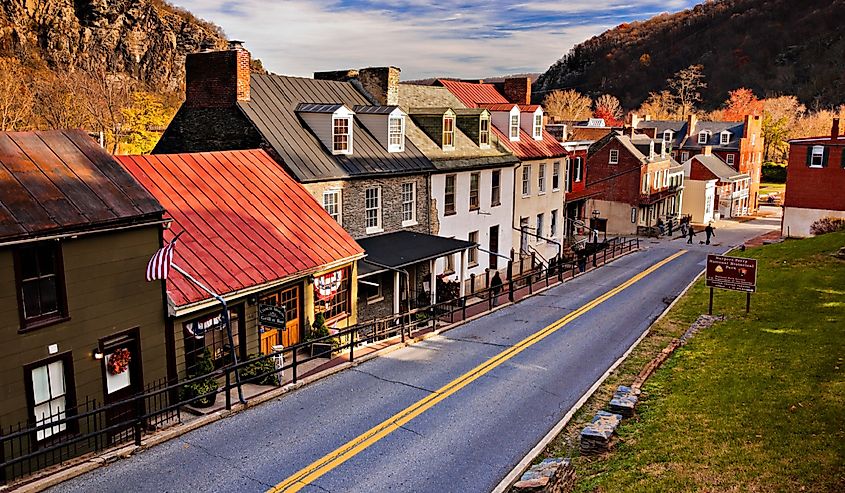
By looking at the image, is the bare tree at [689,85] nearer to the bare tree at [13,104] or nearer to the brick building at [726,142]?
the brick building at [726,142]

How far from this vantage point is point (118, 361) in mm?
13477

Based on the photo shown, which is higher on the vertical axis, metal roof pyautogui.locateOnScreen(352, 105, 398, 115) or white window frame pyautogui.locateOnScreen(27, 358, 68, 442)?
metal roof pyautogui.locateOnScreen(352, 105, 398, 115)

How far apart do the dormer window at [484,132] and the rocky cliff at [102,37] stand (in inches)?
2767

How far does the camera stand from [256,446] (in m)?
12.6

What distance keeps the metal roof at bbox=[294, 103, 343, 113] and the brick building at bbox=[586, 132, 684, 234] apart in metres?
41.2

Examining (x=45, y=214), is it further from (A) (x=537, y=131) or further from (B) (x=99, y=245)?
(A) (x=537, y=131)

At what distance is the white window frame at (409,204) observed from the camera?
90.0 ft

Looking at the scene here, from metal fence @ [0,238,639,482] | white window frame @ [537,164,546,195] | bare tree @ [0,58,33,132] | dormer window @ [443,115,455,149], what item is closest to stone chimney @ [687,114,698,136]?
white window frame @ [537,164,546,195]

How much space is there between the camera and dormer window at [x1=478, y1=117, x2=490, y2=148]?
109ft

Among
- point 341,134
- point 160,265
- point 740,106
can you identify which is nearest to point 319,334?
point 160,265

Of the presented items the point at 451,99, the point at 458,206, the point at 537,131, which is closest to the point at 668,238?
the point at 537,131

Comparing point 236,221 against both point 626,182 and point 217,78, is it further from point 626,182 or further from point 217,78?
point 626,182

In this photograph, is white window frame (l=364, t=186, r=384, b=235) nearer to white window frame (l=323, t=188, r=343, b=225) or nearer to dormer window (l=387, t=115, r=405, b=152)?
white window frame (l=323, t=188, r=343, b=225)

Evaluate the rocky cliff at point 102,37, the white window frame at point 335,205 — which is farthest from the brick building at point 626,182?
the rocky cliff at point 102,37
